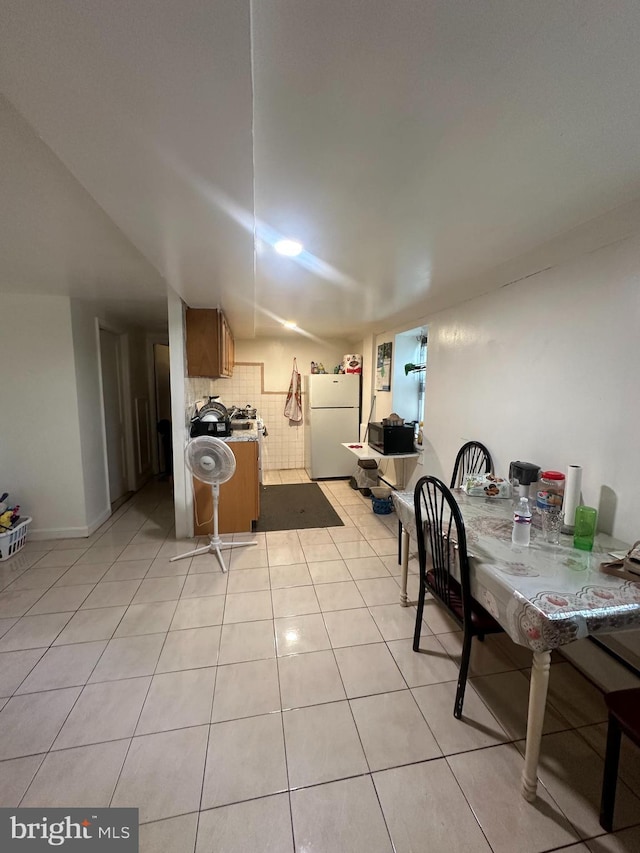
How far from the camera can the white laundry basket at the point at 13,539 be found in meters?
2.71

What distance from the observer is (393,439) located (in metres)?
3.53

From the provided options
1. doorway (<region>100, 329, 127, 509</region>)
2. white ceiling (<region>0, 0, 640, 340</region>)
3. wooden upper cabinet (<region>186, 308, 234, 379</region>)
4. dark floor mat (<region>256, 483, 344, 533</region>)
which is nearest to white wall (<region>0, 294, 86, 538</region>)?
doorway (<region>100, 329, 127, 509</region>)

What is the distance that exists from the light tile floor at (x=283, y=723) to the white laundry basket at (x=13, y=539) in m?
0.33

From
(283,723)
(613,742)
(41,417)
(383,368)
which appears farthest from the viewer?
(383,368)

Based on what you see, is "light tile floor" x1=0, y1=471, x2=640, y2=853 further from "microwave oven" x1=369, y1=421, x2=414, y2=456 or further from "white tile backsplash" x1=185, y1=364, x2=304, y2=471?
"white tile backsplash" x1=185, y1=364, x2=304, y2=471

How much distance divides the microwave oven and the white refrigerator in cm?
130

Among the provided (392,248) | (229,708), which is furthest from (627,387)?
(229,708)

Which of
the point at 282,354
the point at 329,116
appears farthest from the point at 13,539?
the point at 282,354

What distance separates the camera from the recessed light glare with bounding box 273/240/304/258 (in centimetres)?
182

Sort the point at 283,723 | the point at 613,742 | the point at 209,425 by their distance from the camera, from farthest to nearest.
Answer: the point at 209,425, the point at 283,723, the point at 613,742

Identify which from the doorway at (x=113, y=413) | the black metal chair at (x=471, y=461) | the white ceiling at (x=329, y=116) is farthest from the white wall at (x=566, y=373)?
the doorway at (x=113, y=413)

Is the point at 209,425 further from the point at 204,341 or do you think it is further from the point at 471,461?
the point at 471,461

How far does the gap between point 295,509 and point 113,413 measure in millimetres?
2430

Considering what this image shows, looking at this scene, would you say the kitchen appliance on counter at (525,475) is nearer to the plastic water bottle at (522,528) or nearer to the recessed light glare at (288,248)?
the plastic water bottle at (522,528)
